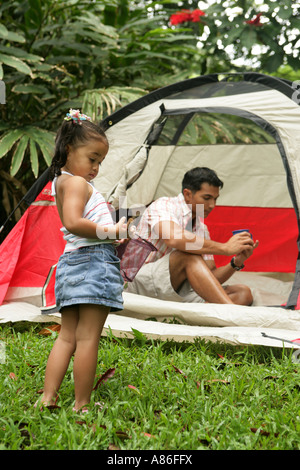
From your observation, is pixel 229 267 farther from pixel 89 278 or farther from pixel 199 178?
pixel 89 278

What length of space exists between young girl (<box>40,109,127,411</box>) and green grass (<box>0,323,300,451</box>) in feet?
0.40

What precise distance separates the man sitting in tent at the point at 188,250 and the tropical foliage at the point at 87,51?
3.87ft

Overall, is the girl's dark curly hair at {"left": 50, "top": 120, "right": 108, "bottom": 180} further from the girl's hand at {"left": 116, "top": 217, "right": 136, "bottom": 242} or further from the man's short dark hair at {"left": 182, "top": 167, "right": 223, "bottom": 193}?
the man's short dark hair at {"left": 182, "top": 167, "right": 223, "bottom": 193}

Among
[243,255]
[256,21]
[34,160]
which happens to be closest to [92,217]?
[243,255]

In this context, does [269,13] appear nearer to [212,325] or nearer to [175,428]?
[212,325]

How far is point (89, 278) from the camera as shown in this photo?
162 centimetres

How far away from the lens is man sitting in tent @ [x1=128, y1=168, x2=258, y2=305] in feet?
9.04

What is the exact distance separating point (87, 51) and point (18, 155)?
1248 mm

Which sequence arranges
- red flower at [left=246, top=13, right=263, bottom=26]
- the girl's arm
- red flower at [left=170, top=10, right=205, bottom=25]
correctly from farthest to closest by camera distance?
1. red flower at [left=170, top=10, right=205, bottom=25]
2. red flower at [left=246, top=13, right=263, bottom=26]
3. the girl's arm

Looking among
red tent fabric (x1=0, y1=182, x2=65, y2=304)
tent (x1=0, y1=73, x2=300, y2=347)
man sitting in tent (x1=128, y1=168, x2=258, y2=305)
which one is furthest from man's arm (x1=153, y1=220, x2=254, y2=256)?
red tent fabric (x1=0, y1=182, x2=65, y2=304)

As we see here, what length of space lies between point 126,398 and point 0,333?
1.01 meters

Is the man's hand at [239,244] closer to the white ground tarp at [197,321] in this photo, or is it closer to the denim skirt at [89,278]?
the white ground tarp at [197,321]

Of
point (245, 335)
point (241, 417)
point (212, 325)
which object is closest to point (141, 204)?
point (212, 325)

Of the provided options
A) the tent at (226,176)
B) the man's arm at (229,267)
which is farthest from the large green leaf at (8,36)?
the man's arm at (229,267)
